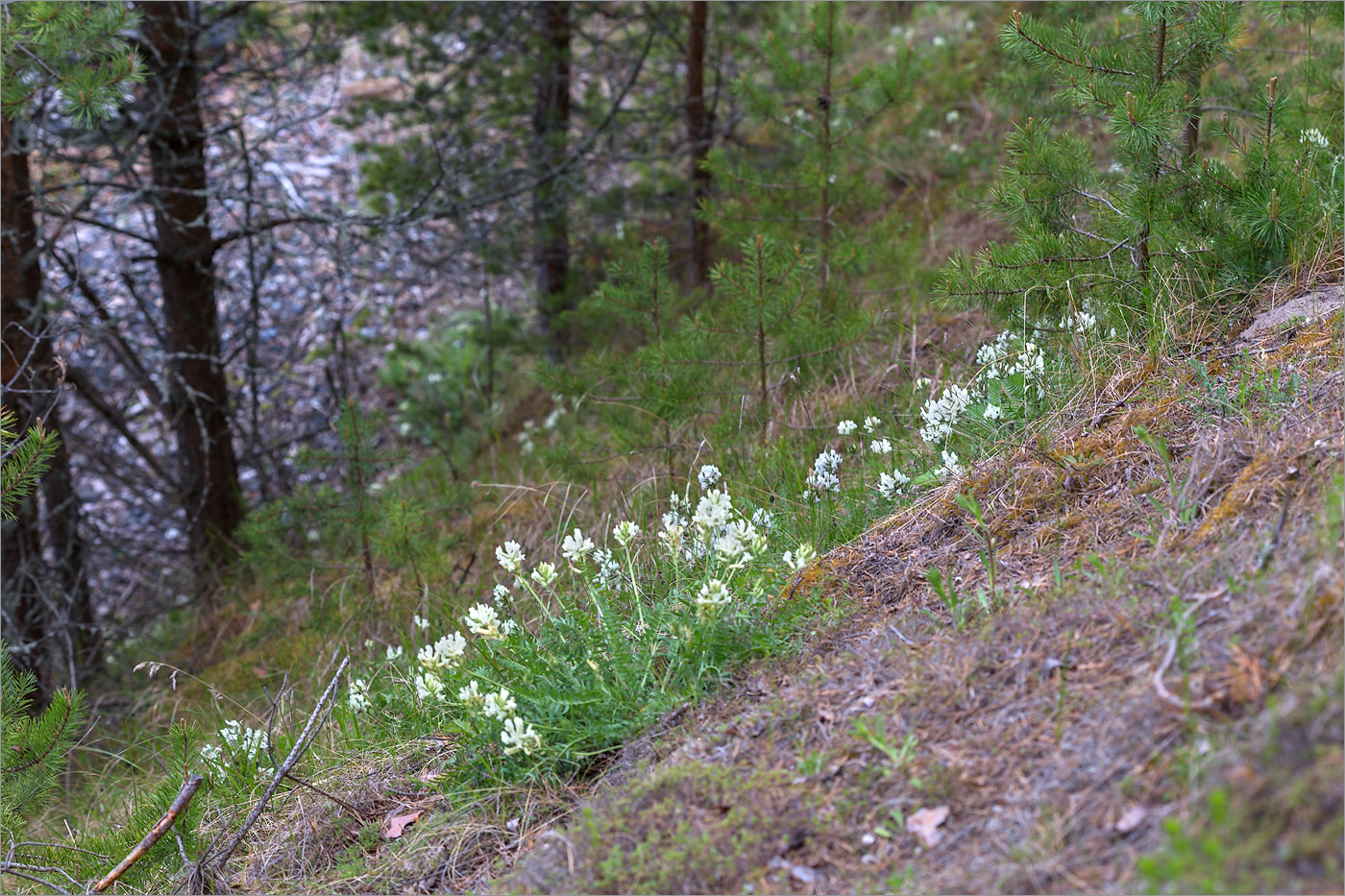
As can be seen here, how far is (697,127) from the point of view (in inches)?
308

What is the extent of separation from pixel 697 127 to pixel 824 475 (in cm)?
501

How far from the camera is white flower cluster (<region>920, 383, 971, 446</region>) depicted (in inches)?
138

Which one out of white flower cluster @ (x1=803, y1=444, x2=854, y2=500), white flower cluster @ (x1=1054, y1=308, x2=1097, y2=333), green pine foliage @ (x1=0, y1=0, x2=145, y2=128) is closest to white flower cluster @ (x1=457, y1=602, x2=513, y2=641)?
white flower cluster @ (x1=803, y1=444, x2=854, y2=500)

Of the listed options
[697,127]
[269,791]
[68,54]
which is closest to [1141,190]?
[269,791]

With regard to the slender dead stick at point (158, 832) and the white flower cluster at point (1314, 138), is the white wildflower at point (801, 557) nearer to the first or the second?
the slender dead stick at point (158, 832)

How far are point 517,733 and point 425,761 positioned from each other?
0.65 m

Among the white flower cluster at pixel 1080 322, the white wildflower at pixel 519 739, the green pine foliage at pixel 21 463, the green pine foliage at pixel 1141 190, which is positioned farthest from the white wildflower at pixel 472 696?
the white flower cluster at pixel 1080 322

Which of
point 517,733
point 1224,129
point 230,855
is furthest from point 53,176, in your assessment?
point 1224,129

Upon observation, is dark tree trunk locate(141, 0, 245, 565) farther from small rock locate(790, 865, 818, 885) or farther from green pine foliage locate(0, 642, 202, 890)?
small rock locate(790, 865, 818, 885)

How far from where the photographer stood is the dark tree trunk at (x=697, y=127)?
285 inches

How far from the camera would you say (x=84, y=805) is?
15.5ft

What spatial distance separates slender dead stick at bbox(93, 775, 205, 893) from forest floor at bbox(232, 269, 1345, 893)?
299mm

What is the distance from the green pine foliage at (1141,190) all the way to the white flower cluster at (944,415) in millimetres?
492

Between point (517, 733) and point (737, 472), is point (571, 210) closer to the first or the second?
point (737, 472)
